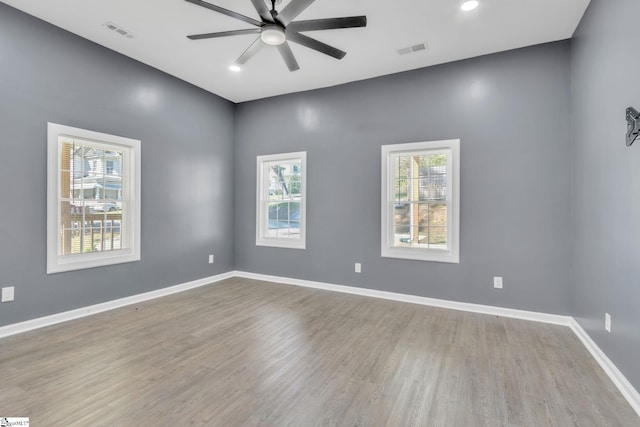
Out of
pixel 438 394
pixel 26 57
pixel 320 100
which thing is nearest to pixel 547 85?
pixel 320 100

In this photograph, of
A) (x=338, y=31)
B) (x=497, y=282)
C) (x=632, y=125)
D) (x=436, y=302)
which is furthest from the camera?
(x=436, y=302)

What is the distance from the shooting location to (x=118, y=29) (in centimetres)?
328

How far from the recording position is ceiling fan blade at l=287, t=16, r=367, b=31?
7.66 ft

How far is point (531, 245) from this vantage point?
352 cm

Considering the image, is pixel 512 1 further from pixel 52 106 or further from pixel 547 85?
pixel 52 106

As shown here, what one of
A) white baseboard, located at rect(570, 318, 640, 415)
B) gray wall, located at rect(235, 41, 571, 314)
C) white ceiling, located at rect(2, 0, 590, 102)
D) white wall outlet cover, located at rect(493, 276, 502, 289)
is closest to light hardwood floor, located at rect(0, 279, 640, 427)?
white baseboard, located at rect(570, 318, 640, 415)

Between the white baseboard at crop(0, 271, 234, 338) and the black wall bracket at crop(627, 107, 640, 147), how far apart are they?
5.17 meters

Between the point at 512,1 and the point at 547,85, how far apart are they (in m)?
1.17

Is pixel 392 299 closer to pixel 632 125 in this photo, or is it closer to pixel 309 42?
pixel 632 125

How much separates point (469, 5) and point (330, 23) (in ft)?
4.79

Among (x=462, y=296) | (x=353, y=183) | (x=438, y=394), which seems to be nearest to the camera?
(x=438, y=394)

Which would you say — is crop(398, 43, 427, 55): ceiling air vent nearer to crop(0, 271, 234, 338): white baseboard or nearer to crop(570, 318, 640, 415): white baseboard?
crop(570, 318, 640, 415): white baseboard

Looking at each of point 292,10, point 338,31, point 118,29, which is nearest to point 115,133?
point 118,29

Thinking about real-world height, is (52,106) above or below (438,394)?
above
